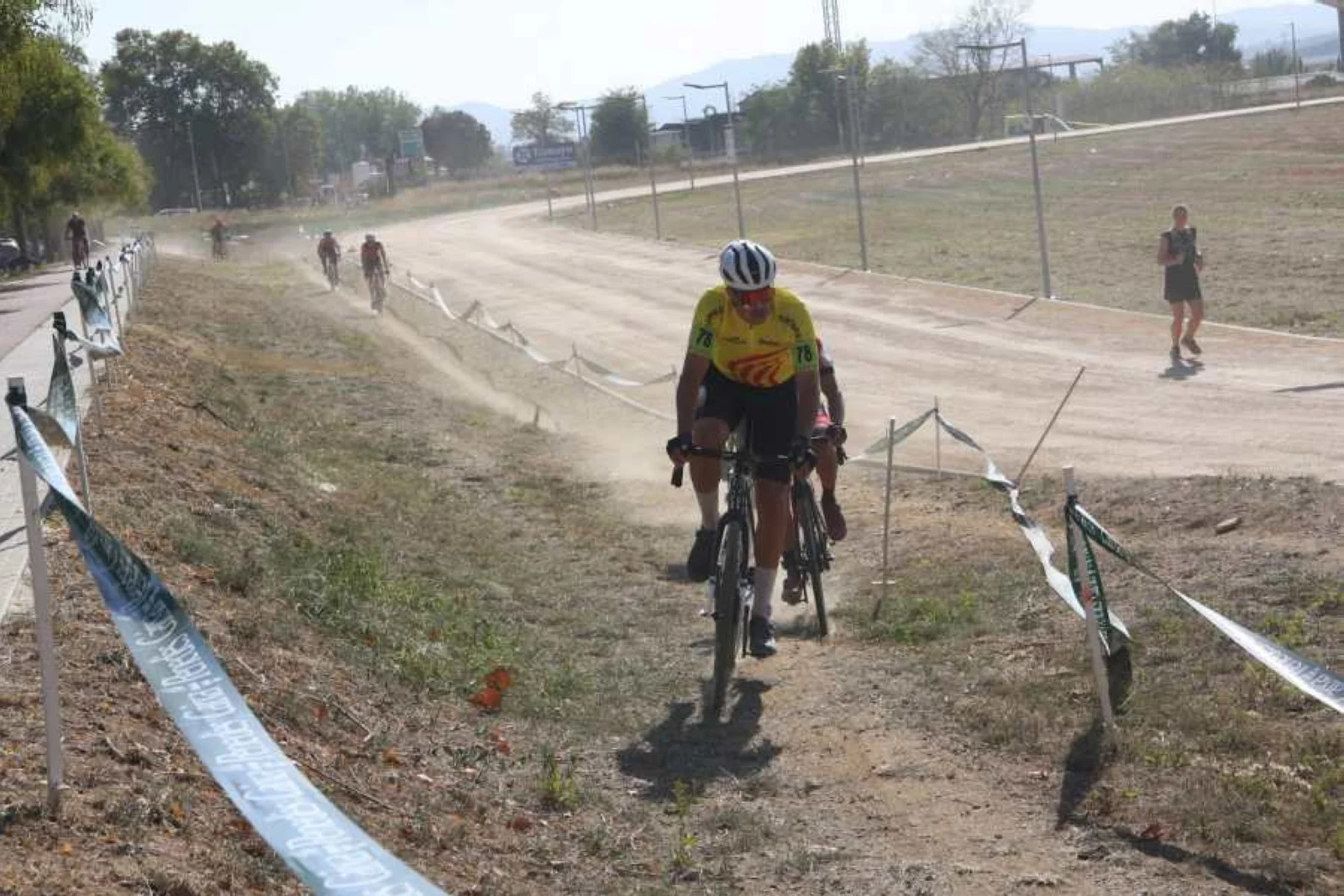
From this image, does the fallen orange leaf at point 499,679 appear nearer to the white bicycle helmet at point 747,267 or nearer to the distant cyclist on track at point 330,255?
the white bicycle helmet at point 747,267

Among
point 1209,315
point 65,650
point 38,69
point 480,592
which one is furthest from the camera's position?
point 38,69

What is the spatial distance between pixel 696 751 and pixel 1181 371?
15.0 m

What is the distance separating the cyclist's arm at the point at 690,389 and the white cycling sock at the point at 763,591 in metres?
0.80

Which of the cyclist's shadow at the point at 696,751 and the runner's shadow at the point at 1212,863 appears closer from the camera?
the runner's shadow at the point at 1212,863

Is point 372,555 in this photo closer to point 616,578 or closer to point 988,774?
point 616,578

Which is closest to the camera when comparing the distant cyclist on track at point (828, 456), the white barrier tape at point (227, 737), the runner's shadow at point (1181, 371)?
the white barrier tape at point (227, 737)

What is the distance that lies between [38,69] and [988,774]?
3642cm

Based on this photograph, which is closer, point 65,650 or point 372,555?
point 65,650

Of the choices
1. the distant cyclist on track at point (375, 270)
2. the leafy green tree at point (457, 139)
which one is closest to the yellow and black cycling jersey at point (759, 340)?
the distant cyclist on track at point (375, 270)

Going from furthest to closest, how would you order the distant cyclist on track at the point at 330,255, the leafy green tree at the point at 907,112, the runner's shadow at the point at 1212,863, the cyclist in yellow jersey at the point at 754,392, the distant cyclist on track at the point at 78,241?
1. the leafy green tree at the point at 907,112
2. the distant cyclist on track at the point at 78,241
3. the distant cyclist on track at the point at 330,255
4. the cyclist in yellow jersey at the point at 754,392
5. the runner's shadow at the point at 1212,863

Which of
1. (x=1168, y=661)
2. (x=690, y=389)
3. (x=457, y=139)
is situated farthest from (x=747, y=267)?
(x=457, y=139)

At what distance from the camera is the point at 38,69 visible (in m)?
39.0

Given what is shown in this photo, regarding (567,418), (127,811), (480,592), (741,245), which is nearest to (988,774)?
(741,245)

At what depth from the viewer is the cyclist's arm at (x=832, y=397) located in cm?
930
